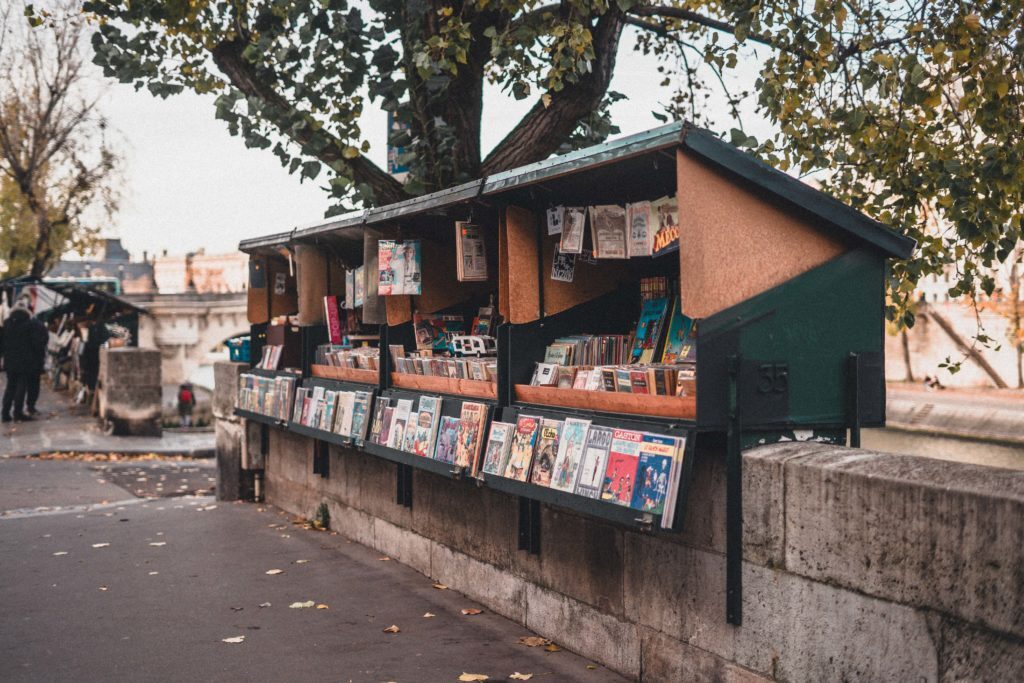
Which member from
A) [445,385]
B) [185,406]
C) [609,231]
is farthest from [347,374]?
[185,406]

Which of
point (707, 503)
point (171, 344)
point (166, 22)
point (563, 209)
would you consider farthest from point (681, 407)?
point (171, 344)

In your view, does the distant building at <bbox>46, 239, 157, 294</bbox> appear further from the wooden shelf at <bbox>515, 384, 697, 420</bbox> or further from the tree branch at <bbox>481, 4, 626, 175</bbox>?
the wooden shelf at <bbox>515, 384, 697, 420</bbox>

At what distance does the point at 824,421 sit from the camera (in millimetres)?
4395

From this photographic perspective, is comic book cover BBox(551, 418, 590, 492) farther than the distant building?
No

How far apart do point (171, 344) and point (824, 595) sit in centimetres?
4921

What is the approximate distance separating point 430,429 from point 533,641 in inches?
55.8

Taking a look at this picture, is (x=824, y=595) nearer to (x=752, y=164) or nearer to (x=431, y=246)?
(x=752, y=164)

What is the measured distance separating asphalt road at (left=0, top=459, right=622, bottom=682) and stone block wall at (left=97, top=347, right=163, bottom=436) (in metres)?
8.71

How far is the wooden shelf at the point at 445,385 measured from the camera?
19.4 feet

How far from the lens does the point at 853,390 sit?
174 inches

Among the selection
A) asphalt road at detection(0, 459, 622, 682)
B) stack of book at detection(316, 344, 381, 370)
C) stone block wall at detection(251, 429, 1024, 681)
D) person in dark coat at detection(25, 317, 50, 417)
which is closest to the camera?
stone block wall at detection(251, 429, 1024, 681)

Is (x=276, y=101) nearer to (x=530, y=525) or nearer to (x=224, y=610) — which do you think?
(x=224, y=610)

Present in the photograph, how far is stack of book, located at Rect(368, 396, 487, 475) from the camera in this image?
5.66m

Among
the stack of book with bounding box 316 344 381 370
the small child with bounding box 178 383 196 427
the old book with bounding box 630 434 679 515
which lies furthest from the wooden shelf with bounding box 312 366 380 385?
the small child with bounding box 178 383 196 427
